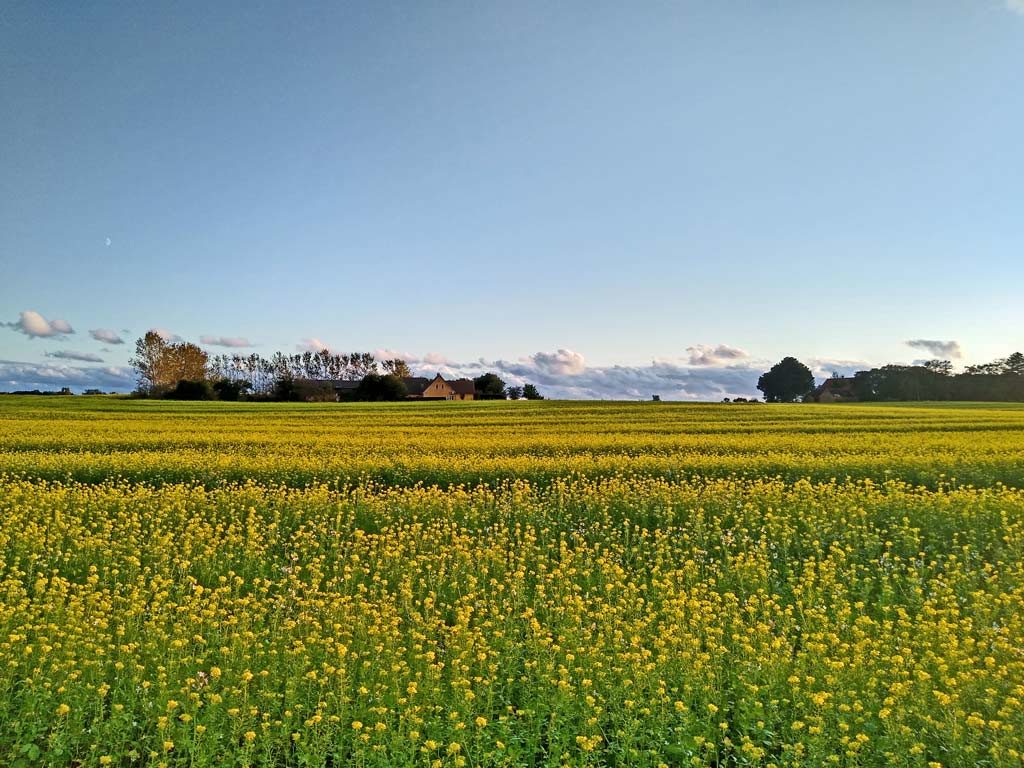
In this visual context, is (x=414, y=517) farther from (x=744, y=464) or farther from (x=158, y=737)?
(x=744, y=464)

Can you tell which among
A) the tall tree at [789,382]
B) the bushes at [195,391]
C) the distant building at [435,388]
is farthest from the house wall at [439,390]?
the tall tree at [789,382]

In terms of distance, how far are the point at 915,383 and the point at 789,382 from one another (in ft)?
67.2

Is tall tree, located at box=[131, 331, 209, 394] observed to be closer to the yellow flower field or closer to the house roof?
the house roof

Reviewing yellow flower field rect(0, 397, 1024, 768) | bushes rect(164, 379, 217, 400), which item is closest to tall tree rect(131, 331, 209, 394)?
bushes rect(164, 379, 217, 400)

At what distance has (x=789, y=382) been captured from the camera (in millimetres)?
102188

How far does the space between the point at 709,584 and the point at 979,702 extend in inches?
149

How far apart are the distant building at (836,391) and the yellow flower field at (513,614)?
86696 millimetres

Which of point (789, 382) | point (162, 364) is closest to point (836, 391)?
point (789, 382)

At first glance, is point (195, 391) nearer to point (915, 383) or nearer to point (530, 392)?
point (530, 392)

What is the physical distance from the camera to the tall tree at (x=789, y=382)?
102m

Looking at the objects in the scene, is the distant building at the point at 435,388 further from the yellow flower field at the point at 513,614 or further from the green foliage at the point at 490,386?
the yellow flower field at the point at 513,614

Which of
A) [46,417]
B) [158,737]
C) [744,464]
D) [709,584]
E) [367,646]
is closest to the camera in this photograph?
[158,737]

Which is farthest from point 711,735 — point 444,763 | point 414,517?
point 414,517

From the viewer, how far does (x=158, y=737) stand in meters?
5.05
